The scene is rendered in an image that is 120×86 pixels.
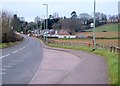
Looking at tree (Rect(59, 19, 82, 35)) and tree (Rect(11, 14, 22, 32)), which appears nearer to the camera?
tree (Rect(11, 14, 22, 32))

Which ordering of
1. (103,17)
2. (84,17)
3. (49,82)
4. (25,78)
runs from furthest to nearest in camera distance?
(84,17) → (103,17) → (25,78) → (49,82)

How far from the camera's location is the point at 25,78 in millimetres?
15344

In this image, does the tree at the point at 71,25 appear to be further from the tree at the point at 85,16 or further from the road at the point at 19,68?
the road at the point at 19,68

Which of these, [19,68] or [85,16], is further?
[85,16]

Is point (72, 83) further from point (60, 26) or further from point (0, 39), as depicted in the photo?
point (60, 26)

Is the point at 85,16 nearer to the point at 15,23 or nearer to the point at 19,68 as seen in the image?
the point at 15,23

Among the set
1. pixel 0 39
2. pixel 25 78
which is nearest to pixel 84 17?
pixel 0 39

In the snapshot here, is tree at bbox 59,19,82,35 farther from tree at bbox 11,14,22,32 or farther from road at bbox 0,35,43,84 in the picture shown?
road at bbox 0,35,43,84

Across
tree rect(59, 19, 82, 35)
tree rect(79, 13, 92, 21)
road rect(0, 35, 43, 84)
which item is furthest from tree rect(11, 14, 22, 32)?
road rect(0, 35, 43, 84)

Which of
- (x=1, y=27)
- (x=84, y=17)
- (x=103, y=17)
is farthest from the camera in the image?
(x=84, y=17)

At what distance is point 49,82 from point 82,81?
131 centimetres

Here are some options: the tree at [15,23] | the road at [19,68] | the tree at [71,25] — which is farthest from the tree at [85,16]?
the road at [19,68]

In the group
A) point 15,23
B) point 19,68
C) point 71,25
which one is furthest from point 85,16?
point 19,68

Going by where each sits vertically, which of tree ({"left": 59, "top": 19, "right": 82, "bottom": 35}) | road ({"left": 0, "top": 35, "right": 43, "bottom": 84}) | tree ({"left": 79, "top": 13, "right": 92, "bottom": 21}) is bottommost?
road ({"left": 0, "top": 35, "right": 43, "bottom": 84})
